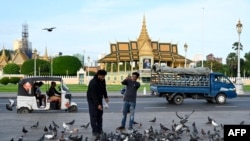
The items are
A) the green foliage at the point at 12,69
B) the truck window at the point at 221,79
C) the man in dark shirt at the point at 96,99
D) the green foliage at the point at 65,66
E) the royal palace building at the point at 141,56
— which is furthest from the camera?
the green foliage at the point at 12,69

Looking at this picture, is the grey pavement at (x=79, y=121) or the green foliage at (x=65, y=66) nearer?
the grey pavement at (x=79, y=121)

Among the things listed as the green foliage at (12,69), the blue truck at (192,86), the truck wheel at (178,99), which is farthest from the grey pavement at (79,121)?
the green foliage at (12,69)

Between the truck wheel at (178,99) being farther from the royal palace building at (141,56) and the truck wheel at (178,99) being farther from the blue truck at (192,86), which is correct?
the royal palace building at (141,56)

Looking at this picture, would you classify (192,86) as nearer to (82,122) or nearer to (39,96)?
(39,96)

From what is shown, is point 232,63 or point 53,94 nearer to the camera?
point 53,94

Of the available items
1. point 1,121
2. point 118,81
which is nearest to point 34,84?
point 1,121

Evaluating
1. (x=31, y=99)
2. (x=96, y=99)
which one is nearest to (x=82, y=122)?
(x=96, y=99)

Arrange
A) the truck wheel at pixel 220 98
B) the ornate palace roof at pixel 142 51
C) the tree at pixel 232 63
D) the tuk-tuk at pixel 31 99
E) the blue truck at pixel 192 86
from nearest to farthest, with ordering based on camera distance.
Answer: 1. the tuk-tuk at pixel 31 99
2. the blue truck at pixel 192 86
3. the truck wheel at pixel 220 98
4. the ornate palace roof at pixel 142 51
5. the tree at pixel 232 63

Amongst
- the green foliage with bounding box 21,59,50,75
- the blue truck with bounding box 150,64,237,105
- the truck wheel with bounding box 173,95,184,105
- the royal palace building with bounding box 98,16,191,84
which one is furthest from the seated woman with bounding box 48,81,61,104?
the green foliage with bounding box 21,59,50,75

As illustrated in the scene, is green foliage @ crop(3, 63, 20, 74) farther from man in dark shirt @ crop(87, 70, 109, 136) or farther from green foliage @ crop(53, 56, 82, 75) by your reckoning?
man in dark shirt @ crop(87, 70, 109, 136)

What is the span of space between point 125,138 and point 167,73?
15281mm

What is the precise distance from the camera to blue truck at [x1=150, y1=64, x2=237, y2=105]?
71.8 feet

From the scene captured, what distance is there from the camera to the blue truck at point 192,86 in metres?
21.9

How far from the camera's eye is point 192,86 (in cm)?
2208
